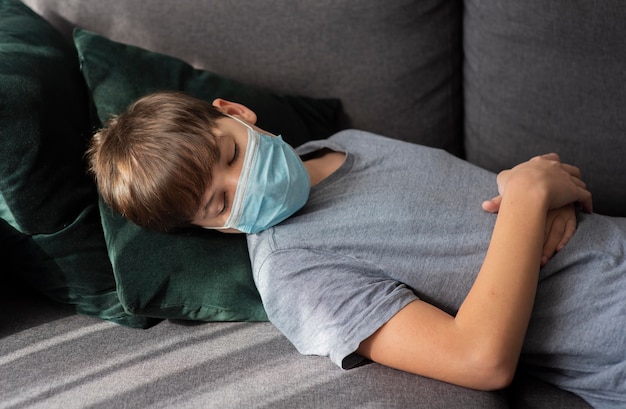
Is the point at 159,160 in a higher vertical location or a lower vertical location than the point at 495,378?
higher

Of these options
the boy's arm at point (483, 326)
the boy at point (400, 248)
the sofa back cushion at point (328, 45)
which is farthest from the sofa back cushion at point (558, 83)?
the boy's arm at point (483, 326)

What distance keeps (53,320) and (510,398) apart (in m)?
1.01

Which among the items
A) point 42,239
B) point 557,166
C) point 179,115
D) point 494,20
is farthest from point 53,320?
point 494,20

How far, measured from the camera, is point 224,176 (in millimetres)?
1304

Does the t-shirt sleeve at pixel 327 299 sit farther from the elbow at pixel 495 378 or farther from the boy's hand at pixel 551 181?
the boy's hand at pixel 551 181

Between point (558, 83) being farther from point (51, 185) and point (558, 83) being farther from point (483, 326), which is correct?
point (51, 185)

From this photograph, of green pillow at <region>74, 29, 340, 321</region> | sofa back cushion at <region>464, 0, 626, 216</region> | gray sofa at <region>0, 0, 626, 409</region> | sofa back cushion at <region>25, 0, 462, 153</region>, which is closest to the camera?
gray sofa at <region>0, 0, 626, 409</region>

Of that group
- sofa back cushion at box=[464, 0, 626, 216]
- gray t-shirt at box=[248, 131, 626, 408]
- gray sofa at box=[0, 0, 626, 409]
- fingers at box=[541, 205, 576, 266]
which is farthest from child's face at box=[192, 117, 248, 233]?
sofa back cushion at box=[464, 0, 626, 216]

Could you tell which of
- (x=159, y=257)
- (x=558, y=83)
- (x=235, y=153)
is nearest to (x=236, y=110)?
(x=235, y=153)

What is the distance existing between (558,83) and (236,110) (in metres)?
0.79

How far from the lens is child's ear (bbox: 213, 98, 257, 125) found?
1479 mm

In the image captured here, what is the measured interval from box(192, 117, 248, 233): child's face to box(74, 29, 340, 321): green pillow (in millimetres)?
85

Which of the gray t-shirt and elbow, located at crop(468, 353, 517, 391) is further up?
Result: the gray t-shirt

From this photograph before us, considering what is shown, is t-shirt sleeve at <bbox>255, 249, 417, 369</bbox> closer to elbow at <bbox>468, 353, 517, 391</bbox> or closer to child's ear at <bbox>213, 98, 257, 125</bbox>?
elbow at <bbox>468, 353, 517, 391</bbox>
